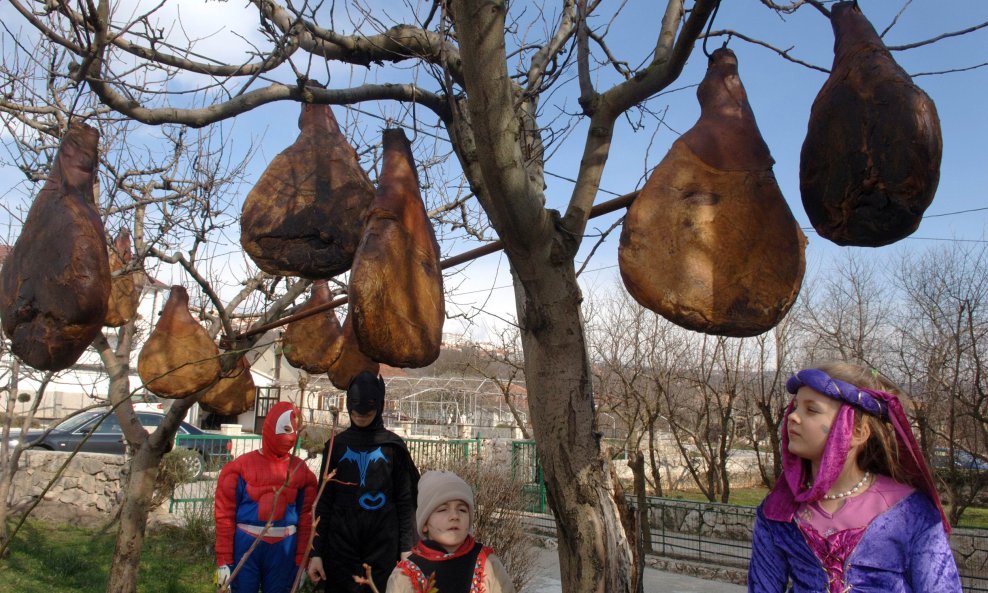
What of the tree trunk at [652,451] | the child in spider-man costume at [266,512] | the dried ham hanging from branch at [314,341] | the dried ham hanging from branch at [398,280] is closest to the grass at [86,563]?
the child in spider-man costume at [266,512]

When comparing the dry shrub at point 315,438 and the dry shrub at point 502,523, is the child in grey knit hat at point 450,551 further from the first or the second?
the dry shrub at point 315,438

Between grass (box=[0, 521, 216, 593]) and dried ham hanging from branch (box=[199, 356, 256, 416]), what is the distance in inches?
114

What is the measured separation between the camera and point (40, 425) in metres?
13.1

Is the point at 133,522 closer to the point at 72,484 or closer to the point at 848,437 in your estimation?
the point at 848,437

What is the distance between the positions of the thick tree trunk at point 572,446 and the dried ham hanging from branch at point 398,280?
0.36 m

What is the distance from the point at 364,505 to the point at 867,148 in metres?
2.97

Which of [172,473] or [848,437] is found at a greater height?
[848,437]

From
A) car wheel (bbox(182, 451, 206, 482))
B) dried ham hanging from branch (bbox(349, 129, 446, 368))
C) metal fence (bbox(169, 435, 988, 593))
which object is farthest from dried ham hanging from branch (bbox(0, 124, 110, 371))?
car wheel (bbox(182, 451, 206, 482))

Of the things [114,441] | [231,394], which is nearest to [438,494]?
[231,394]

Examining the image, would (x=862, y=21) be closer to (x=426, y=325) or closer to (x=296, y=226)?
(x=426, y=325)

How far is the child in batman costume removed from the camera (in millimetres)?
3750

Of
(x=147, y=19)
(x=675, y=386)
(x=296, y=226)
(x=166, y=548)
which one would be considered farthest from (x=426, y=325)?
(x=675, y=386)

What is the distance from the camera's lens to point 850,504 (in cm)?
210

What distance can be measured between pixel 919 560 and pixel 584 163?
1539mm
